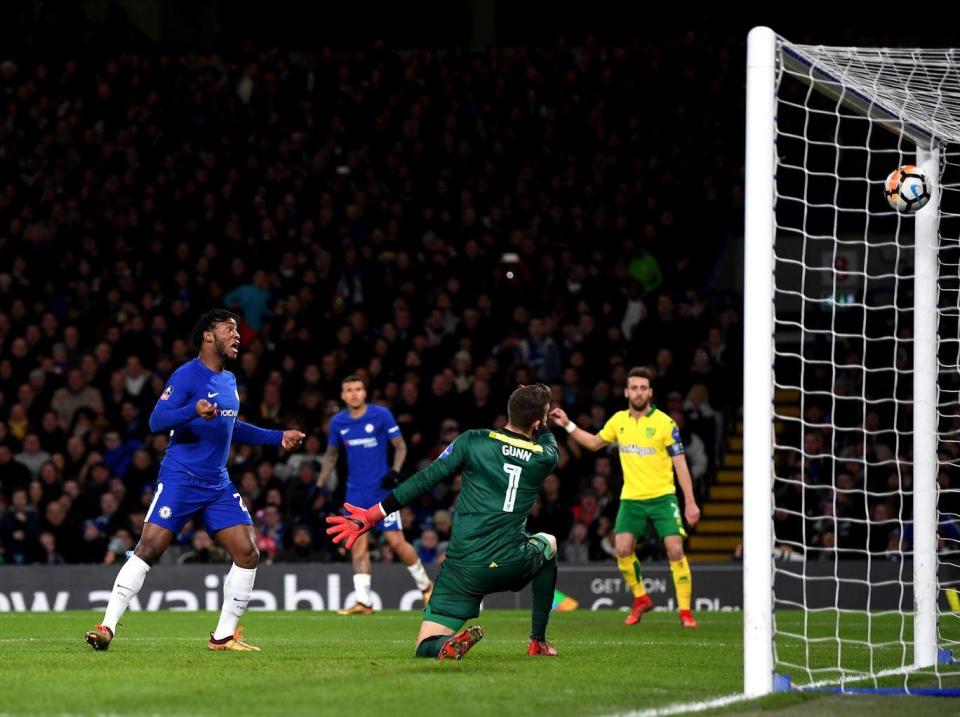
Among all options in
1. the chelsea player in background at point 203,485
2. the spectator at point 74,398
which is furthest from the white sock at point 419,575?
the spectator at point 74,398

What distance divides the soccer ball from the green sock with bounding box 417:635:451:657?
407 cm

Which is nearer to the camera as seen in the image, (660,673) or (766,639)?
(766,639)

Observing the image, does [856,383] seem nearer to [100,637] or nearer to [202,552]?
[202,552]

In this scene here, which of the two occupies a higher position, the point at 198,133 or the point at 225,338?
the point at 198,133

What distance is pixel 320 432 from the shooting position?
19.9m

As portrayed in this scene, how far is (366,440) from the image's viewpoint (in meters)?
15.4

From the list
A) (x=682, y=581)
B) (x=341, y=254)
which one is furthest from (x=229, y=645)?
(x=341, y=254)

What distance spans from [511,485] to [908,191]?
3269mm

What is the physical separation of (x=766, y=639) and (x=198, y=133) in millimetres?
19289

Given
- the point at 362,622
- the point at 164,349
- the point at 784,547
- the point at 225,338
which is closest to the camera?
the point at 225,338

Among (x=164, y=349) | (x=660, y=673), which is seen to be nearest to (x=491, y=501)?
(x=660, y=673)

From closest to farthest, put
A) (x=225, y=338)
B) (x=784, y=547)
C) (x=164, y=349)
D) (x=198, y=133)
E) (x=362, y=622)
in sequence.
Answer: (x=225, y=338) → (x=362, y=622) → (x=784, y=547) → (x=164, y=349) → (x=198, y=133)

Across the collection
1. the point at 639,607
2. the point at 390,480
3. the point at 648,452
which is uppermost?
the point at 648,452

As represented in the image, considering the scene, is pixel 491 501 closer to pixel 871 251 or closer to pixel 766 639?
pixel 766 639
